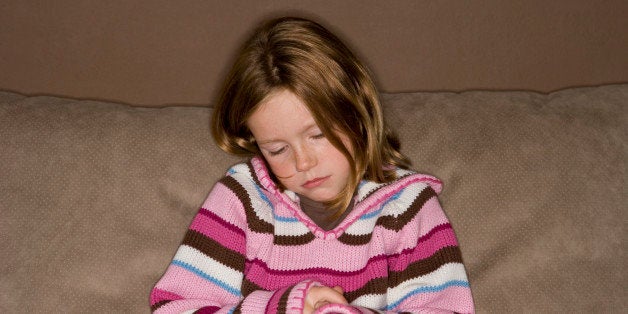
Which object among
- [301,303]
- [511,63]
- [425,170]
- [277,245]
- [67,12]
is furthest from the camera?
[511,63]

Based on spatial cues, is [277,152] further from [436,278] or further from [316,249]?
[436,278]

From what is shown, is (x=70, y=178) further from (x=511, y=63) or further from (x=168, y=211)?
(x=511, y=63)

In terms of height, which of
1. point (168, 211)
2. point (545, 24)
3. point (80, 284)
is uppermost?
point (545, 24)

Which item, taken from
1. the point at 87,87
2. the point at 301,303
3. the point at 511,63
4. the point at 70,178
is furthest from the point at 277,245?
the point at 511,63

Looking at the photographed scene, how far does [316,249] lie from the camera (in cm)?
129

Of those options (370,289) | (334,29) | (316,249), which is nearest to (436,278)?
(370,289)

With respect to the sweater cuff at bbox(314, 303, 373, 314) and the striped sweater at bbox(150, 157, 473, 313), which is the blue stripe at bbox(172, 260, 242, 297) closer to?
the striped sweater at bbox(150, 157, 473, 313)

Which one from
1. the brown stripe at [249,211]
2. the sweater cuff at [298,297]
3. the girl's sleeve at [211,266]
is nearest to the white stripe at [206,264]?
the girl's sleeve at [211,266]

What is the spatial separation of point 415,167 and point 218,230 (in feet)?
1.50

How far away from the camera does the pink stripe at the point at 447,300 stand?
1178 millimetres

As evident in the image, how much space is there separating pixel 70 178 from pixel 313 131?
586 millimetres

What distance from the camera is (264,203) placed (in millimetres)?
1328

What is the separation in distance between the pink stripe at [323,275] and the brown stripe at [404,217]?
7cm

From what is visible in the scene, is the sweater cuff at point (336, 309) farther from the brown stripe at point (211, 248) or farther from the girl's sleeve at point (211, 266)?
the brown stripe at point (211, 248)
